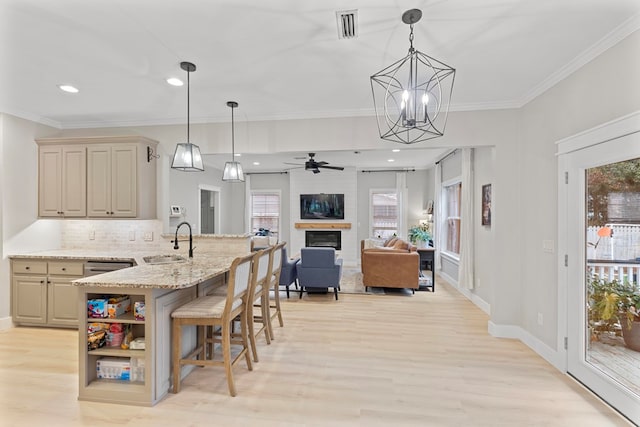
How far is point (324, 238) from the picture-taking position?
345 inches

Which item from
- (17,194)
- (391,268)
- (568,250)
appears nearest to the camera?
(568,250)

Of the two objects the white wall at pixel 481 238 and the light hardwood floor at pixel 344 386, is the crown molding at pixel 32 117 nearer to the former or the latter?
the light hardwood floor at pixel 344 386

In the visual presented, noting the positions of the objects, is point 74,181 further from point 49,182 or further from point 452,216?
point 452,216

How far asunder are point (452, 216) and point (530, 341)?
371cm

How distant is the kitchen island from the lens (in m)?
2.23

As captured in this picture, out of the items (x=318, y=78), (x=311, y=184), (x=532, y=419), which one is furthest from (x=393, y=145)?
(x=311, y=184)

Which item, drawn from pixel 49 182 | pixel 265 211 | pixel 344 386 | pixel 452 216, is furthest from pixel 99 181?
pixel 452 216

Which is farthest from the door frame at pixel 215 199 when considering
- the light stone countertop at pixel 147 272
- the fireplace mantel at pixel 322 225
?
the light stone countertop at pixel 147 272

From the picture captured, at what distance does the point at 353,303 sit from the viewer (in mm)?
4887

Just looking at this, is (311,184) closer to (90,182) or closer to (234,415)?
(90,182)

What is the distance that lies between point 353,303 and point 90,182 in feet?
13.1

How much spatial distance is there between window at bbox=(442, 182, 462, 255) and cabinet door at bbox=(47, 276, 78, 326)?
6253mm

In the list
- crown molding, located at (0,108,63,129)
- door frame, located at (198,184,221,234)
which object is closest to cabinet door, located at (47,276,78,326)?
crown molding, located at (0,108,63,129)

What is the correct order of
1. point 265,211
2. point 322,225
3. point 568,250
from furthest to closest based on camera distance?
point 265,211, point 322,225, point 568,250
